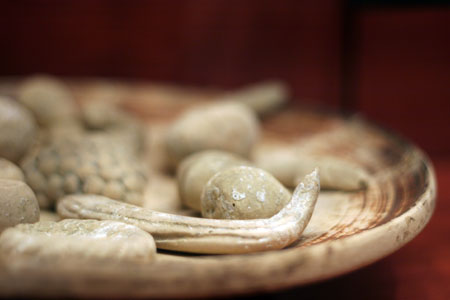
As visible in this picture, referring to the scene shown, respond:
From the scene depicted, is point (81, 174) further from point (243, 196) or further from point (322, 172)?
point (322, 172)

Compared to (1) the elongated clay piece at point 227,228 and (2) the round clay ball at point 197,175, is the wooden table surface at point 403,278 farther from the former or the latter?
(2) the round clay ball at point 197,175

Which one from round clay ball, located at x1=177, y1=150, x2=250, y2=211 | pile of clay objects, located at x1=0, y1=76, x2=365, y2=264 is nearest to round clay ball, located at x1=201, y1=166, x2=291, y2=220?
pile of clay objects, located at x1=0, y1=76, x2=365, y2=264

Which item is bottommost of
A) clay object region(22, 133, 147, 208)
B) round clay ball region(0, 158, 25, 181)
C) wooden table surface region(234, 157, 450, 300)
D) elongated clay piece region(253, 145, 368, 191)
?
wooden table surface region(234, 157, 450, 300)

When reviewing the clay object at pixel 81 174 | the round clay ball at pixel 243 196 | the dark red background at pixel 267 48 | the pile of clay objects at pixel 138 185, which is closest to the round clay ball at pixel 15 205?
the pile of clay objects at pixel 138 185

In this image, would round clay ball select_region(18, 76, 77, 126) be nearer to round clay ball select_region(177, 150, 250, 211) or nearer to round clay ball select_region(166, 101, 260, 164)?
round clay ball select_region(166, 101, 260, 164)

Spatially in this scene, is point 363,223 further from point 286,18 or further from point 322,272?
point 286,18

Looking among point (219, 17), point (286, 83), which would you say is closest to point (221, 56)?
point (219, 17)
